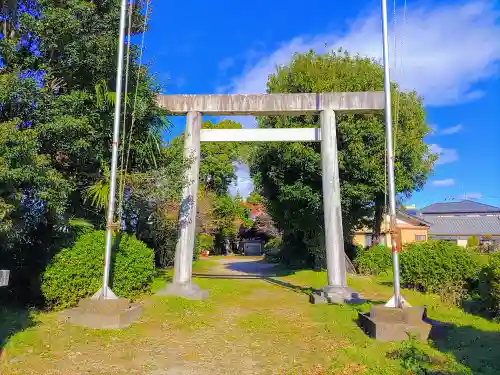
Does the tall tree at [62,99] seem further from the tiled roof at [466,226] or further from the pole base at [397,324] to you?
the tiled roof at [466,226]

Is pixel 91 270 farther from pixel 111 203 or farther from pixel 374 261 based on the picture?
pixel 374 261

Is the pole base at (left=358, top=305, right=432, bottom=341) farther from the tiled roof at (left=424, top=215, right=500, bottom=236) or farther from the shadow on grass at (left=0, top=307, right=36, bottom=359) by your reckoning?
the tiled roof at (left=424, top=215, right=500, bottom=236)

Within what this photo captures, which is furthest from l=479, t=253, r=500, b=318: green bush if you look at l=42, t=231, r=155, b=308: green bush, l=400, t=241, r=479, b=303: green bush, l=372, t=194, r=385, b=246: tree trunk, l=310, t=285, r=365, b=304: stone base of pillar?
l=372, t=194, r=385, b=246: tree trunk

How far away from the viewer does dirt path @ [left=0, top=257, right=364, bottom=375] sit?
5.67m

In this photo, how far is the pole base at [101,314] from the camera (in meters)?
7.52

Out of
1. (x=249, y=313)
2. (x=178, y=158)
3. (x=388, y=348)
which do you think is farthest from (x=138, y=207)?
(x=388, y=348)

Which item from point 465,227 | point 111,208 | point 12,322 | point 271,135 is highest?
point 271,135

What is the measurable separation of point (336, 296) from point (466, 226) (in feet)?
148

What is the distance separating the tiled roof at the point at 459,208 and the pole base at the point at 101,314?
6364 cm

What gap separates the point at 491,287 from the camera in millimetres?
8734

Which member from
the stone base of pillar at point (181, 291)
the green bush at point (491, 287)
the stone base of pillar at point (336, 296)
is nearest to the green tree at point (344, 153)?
the stone base of pillar at point (336, 296)

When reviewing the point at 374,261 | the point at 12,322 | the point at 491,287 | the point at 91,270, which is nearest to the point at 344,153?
the point at 374,261

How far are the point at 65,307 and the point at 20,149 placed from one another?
3732 millimetres

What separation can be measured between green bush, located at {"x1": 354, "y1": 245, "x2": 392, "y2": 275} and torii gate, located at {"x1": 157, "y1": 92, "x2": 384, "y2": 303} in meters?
7.04
